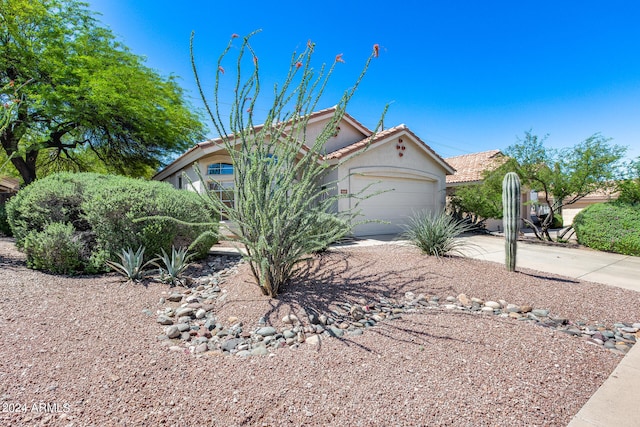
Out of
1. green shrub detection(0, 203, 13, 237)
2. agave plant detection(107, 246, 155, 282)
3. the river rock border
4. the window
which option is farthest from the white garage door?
→ green shrub detection(0, 203, 13, 237)

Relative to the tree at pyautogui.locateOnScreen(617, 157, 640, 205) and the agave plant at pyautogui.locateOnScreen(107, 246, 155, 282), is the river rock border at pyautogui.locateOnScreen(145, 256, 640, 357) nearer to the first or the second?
the agave plant at pyautogui.locateOnScreen(107, 246, 155, 282)

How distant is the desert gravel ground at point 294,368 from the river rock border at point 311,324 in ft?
0.47

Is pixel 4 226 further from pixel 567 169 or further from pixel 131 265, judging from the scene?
pixel 567 169

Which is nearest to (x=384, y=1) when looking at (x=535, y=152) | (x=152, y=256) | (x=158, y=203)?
(x=535, y=152)

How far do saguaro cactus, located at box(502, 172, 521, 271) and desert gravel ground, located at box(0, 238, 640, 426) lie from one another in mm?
1292

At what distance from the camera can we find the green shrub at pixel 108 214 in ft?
18.0

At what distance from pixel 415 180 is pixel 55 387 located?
13.7 m

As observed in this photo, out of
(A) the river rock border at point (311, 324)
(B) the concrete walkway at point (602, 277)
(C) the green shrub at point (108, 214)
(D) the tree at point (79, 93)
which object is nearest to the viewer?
(B) the concrete walkway at point (602, 277)

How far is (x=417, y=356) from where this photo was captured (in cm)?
292

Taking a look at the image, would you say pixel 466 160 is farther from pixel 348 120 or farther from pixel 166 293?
pixel 166 293

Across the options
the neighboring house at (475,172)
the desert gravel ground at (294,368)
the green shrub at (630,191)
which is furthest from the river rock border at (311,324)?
the neighboring house at (475,172)

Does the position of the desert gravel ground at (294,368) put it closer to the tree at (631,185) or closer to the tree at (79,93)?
the tree at (631,185)

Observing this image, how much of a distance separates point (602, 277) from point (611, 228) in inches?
174

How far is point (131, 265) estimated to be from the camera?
509 cm
